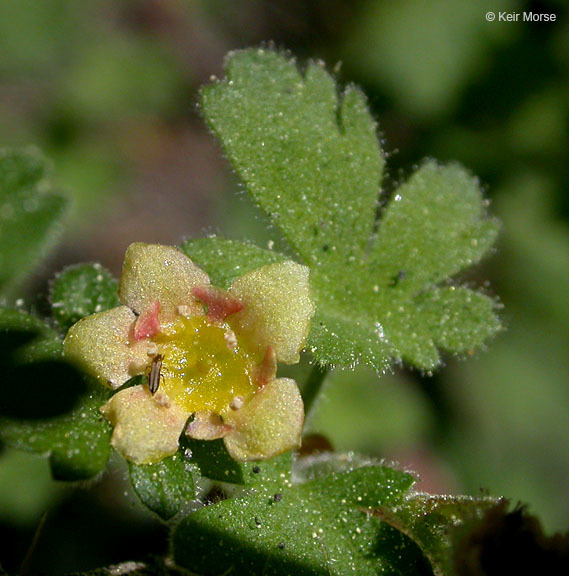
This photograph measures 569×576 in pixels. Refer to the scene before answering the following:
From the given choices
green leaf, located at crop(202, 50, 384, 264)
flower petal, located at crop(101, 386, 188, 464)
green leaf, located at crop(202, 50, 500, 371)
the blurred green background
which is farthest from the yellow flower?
the blurred green background

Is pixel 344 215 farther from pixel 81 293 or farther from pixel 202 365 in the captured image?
pixel 81 293

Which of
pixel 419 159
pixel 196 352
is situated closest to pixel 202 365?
pixel 196 352

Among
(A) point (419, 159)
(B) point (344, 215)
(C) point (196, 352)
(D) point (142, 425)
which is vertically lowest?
(D) point (142, 425)

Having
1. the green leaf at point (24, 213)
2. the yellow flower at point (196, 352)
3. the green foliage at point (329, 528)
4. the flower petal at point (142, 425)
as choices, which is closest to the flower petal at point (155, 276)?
the yellow flower at point (196, 352)

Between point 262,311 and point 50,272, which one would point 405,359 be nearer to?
point 262,311

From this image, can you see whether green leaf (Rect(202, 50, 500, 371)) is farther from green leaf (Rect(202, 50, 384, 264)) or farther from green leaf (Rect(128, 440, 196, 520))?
green leaf (Rect(128, 440, 196, 520))

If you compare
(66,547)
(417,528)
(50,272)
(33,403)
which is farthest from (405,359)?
(50,272)

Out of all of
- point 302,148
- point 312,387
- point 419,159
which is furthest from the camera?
point 419,159
